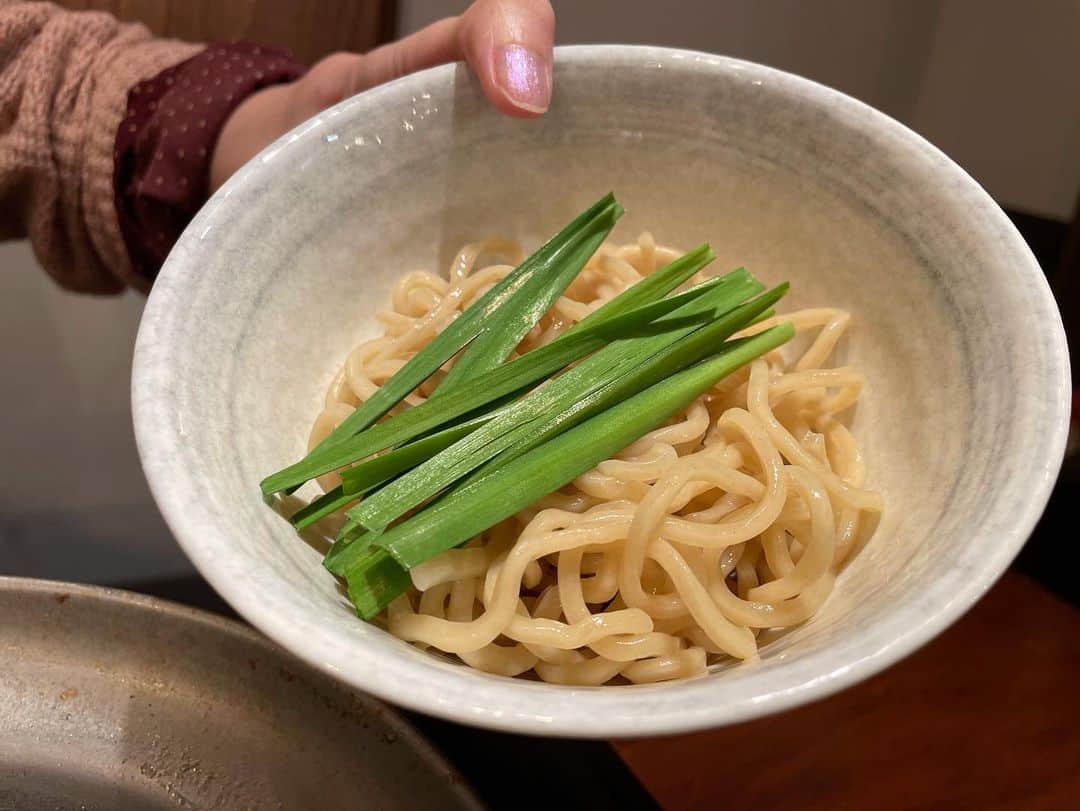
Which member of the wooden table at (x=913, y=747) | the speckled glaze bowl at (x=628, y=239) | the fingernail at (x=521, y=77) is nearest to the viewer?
the speckled glaze bowl at (x=628, y=239)

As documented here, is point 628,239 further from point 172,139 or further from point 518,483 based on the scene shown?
point 172,139

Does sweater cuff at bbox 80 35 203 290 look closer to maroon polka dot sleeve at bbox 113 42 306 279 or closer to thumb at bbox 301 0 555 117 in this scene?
maroon polka dot sleeve at bbox 113 42 306 279

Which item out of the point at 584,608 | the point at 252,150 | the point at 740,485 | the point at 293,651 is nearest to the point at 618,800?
the point at 584,608

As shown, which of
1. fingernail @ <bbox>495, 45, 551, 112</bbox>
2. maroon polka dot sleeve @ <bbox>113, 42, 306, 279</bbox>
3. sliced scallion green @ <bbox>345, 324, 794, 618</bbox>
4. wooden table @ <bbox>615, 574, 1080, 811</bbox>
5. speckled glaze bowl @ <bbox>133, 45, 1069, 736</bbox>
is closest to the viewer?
speckled glaze bowl @ <bbox>133, 45, 1069, 736</bbox>

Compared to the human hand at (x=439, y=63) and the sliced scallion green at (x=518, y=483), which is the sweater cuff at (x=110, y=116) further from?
the sliced scallion green at (x=518, y=483)

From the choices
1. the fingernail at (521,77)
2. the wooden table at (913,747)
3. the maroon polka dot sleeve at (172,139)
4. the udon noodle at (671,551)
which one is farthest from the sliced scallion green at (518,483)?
the maroon polka dot sleeve at (172,139)

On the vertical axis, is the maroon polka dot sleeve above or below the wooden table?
above

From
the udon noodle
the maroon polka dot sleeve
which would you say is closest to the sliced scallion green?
the udon noodle

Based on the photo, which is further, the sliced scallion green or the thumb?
the thumb
